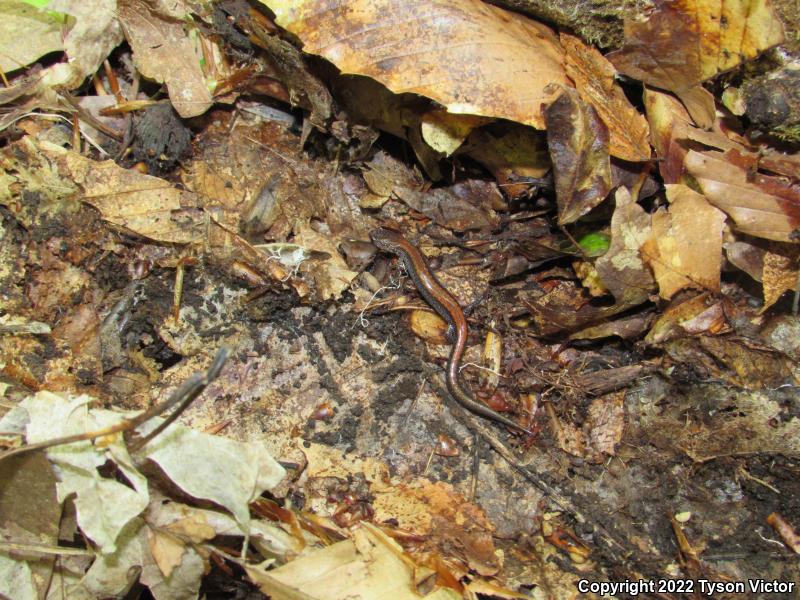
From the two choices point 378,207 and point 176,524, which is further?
point 378,207

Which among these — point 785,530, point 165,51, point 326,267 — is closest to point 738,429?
point 785,530

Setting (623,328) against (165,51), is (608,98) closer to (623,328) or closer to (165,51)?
(623,328)

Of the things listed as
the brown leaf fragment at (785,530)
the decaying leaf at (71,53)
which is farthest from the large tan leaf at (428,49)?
the brown leaf fragment at (785,530)

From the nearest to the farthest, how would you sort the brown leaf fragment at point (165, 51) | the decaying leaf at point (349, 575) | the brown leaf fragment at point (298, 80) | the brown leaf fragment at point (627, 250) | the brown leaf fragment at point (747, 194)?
the decaying leaf at point (349, 575)
the brown leaf fragment at point (747, 194)
the brown leaf fragment at point (627, 250)
the brown leaf fragment at point (298, 80)
the brown leaf fragment at point (165, 51)

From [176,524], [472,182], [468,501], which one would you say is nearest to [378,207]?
[472,182]

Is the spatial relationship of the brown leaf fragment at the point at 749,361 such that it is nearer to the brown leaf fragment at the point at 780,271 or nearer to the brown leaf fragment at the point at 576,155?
the brown leaf fragment at the point at 780,271

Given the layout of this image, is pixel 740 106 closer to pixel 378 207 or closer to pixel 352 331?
pixel 378 207

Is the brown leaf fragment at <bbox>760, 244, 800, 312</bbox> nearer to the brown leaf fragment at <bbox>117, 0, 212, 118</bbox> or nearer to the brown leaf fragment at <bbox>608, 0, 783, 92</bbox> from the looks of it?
the brown leaf fragment at <bbox>608, 0, 783, 92</bbox>
